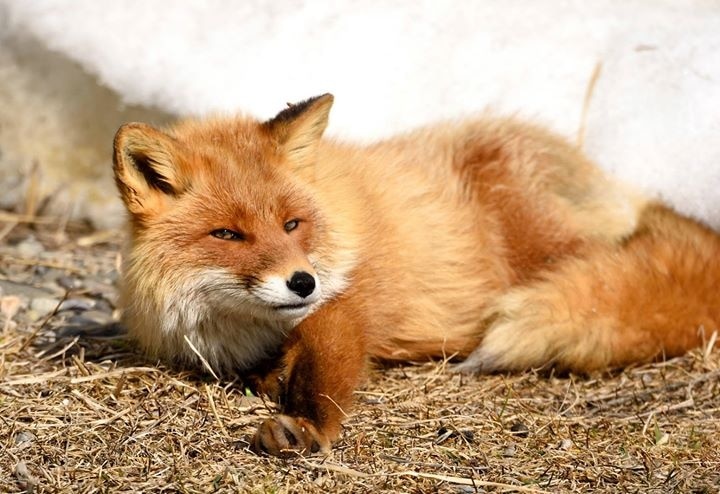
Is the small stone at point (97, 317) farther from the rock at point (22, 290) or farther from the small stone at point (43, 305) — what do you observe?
the rock at point (22, 290)

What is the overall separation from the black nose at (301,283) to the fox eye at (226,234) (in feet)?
0.88

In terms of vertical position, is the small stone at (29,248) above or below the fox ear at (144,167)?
below

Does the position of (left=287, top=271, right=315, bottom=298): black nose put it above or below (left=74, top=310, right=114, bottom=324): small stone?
above

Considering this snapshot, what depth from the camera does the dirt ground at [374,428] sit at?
9.04 feet

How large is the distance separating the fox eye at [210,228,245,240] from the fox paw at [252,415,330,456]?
623 mm

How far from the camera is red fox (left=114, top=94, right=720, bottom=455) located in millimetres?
3109

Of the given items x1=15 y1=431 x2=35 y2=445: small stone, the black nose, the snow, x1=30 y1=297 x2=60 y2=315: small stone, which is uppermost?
the snow

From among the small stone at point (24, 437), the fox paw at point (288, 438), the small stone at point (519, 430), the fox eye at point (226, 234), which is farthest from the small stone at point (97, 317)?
the small stone at point (519, 430)

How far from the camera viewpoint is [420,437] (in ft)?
10.2

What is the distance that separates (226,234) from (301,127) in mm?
519

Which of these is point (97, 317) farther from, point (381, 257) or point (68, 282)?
point (381, 257)

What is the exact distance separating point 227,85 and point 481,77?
153 cm

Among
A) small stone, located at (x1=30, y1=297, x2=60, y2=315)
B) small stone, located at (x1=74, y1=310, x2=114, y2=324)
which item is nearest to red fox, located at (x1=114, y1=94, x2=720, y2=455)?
small stone, located at (x1=74, y1=310, x2=114, y2=324)

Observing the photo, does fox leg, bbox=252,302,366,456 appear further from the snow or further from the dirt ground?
the snow
